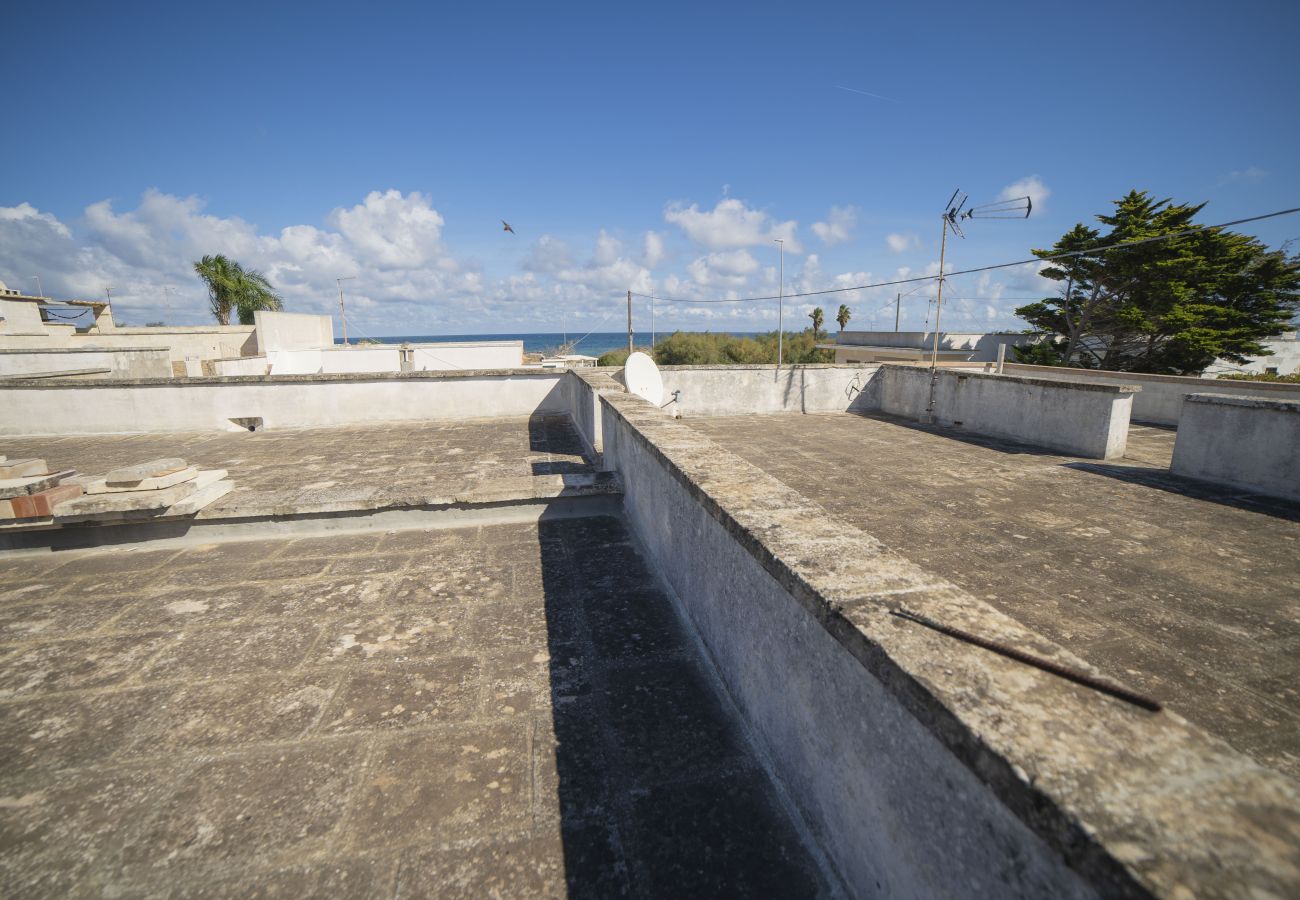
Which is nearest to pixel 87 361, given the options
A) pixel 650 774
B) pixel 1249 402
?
pixel 650 774

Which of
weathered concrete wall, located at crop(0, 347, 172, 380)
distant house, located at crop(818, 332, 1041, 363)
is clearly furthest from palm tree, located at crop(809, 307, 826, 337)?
weathered concrete wall, located at crop(0, 347, 172, 380)

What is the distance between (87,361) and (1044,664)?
733 inches

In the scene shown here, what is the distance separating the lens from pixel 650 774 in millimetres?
2137

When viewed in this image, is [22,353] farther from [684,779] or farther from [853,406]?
[853,406]

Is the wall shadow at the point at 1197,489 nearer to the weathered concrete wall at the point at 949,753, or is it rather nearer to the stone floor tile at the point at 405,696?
the weathered concrete wall at the point at 949,753

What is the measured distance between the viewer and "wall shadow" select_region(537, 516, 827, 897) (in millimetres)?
1736

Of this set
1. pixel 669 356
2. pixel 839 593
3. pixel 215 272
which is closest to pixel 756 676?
pixel 839 593

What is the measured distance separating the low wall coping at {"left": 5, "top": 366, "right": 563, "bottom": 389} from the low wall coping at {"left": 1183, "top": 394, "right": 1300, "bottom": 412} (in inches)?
378

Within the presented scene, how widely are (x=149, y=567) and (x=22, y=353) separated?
44.1 feet

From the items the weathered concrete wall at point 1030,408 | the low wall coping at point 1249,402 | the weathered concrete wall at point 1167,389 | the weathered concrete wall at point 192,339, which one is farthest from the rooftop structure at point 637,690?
the weathered concrete wall at point 192,339

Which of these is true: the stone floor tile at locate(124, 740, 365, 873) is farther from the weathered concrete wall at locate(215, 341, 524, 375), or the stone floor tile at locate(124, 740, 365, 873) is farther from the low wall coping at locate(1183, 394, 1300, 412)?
the weathered concrete wall at locate(215, 341, 524, 375)

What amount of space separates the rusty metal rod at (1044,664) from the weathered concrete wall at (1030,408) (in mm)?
9810

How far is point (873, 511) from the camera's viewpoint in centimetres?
621

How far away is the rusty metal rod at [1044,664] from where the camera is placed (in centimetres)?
109
